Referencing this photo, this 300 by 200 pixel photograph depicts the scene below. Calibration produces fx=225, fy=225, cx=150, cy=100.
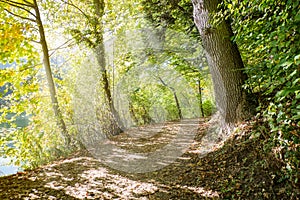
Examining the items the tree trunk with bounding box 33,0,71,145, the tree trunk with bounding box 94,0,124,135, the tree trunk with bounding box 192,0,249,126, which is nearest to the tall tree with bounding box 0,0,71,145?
the tree trunk with bounding box 33,0,71,145

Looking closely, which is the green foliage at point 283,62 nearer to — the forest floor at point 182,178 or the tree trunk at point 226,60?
the forest floor at point 182,178

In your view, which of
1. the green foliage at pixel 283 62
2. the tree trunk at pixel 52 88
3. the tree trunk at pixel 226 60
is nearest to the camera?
the green foliage at pixel 283 62

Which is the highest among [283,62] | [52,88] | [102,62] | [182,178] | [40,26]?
[40,26]

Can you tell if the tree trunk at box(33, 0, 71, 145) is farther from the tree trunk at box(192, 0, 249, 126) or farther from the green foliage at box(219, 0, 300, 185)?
the green foliage at box(219, 0, 300, 185)

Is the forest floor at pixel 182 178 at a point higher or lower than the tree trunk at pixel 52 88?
lower

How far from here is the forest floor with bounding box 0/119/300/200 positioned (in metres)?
2.49

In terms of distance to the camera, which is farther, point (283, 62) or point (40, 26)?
point (40, 26)

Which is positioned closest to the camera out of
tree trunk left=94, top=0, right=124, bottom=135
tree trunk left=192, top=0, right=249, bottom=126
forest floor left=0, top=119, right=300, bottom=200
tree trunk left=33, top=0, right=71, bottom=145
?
forest floor left=0, top=119, right=300, bottom=200

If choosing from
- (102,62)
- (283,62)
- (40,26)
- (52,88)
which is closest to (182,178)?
(283,62)

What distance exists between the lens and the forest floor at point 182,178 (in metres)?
2.49

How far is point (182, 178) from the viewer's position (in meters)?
3.33

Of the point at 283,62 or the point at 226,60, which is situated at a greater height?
the point at 226,60

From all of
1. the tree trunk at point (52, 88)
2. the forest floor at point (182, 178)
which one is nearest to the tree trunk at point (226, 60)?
the forest floor at point (182, 178)

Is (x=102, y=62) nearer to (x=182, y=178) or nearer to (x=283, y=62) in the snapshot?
(x=182, y=178)
